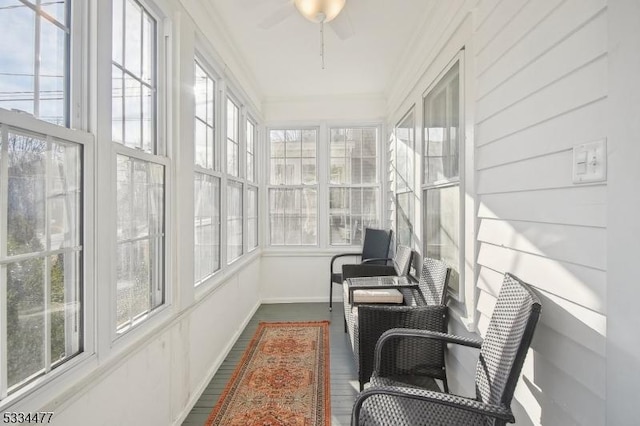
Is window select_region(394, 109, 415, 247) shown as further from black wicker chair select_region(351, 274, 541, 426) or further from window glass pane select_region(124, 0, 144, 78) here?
window glass pane select_region(124, 0, 144, 78)

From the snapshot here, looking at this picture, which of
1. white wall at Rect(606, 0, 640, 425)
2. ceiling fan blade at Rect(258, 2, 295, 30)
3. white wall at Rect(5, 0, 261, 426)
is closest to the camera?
white wall at Rect(606, 0, 640, 425)

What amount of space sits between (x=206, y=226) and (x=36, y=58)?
5.57ft

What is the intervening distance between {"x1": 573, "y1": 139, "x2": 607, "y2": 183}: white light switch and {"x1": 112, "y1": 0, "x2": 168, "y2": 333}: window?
178cm

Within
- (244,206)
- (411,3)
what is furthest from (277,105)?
(411,3)

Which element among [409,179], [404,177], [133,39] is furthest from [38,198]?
[404,177]

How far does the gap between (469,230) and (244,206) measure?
Answer: 2574 mm

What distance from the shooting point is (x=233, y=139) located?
3500mm

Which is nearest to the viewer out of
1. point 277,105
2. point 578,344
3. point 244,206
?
point 578,344

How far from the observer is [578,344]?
1084mm

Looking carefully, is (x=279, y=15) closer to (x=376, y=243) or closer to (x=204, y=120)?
(x=204, y=120)

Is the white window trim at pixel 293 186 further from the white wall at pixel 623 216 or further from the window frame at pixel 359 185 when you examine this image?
the white wall at pixel 623 216

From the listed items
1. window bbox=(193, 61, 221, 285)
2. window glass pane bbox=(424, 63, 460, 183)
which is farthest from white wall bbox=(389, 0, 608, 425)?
window bbox=(193, 61, 221, 285)

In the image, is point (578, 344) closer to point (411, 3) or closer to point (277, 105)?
point (411, 3)

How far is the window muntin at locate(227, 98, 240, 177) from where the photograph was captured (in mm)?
3328
